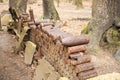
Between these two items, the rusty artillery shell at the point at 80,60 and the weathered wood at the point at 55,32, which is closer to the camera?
the rusty artillery shell at the point at 80,60

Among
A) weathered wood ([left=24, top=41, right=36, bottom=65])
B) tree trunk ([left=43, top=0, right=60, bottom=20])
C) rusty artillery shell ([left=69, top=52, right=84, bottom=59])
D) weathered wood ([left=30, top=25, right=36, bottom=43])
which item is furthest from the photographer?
tree trunk ([left=43, top=0, right=60, bottom=20])

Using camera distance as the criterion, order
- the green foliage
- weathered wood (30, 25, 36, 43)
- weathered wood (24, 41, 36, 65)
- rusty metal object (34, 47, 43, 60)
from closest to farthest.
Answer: rusty metal object (34, 47, 43, 60) < weathered wood (24, 41, 36, 65) < weathered wood (30, 25, 36, 43) < the green foliage

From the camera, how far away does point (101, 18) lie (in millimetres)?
9312

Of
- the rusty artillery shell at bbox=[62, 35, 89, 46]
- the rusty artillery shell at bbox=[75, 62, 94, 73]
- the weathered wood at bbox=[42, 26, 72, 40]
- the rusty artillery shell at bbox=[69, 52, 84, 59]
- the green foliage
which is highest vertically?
the rusty artillery shell at bbox=[62, 35, 89, 46]

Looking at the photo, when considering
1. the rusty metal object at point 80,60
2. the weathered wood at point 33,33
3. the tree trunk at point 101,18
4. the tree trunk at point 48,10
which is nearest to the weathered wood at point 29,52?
the weathered wood at point 33,33

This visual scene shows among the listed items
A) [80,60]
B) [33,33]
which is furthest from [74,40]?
[33,33]

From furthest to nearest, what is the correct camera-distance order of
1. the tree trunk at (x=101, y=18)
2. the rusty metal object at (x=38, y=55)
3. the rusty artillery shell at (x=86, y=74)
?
1. the tree trunk at (x=101, y=18)
2. the rusty metal object at (x=38, y=55)
3. the rusty artillery shell at (x=86, y=74)

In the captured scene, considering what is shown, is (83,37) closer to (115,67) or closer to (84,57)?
(84,57)

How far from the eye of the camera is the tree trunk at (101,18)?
920cm

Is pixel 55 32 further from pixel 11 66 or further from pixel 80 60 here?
pixel 11 66

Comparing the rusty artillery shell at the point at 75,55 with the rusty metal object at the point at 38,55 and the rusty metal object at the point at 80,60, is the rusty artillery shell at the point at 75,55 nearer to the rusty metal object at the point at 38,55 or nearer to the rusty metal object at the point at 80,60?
the rusty metal object at the point at 80,60

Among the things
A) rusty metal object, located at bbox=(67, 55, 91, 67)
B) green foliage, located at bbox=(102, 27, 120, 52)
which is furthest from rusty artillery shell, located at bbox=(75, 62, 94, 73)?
green foliage, located at bbox=(102, 27, 120, 52)

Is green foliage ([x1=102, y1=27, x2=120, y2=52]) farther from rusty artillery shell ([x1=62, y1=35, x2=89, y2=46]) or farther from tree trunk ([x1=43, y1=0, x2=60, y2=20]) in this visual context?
tree trunk ([x1=43, y1=0, x2=60, y2=20])

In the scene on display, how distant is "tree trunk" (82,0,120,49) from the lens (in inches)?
362
